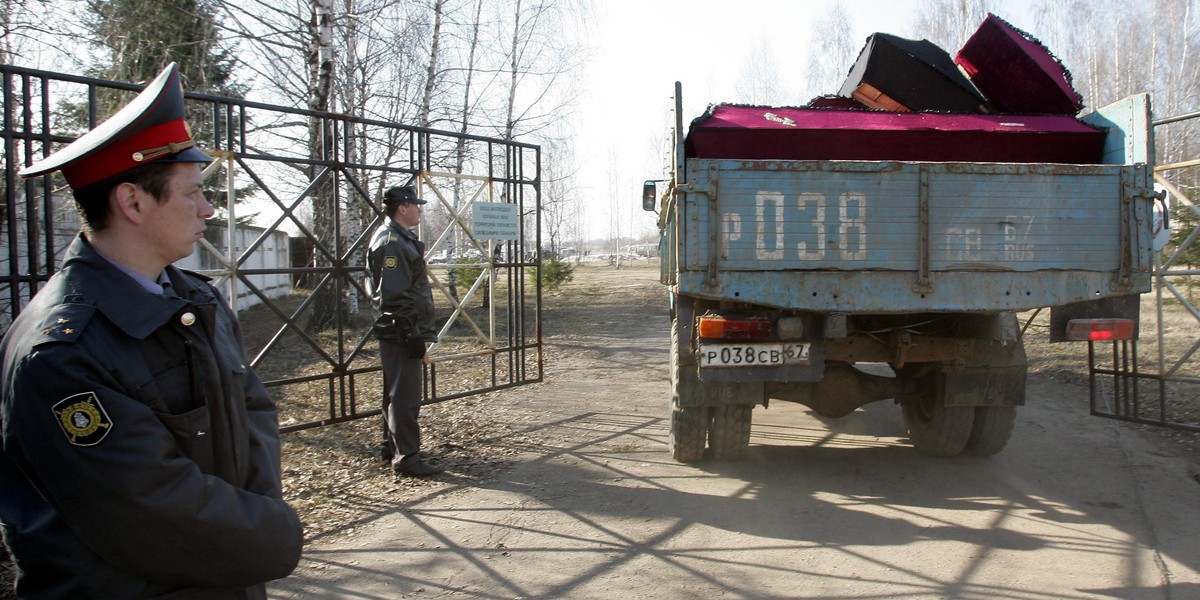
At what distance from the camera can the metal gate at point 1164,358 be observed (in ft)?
18.7

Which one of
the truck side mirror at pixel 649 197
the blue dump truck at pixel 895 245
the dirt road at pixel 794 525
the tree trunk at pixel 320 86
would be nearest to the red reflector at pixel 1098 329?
the blue dump truck at pixel 895 245

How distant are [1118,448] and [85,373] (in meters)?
6.69

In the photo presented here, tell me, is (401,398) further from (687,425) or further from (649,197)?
(649,197)

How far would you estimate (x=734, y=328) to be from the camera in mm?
4566

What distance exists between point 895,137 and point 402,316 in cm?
347

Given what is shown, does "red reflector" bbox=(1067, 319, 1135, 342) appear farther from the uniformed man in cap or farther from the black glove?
the uniformed man in cap

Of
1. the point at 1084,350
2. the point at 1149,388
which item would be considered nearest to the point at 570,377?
the point at 1149,388

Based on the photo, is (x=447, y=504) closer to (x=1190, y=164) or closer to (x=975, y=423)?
(x=975, y=423)

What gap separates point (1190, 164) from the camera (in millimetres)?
5469

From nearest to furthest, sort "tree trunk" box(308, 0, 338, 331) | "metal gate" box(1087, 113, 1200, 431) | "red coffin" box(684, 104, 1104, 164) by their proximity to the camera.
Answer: "red coffin" box(684, 104, 1104, 164) < "metal gate" box(1087, 113, 1200, 431) < "tree trunk" box(308, 0, 338, 331)

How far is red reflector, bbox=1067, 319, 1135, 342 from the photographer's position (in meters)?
4.59

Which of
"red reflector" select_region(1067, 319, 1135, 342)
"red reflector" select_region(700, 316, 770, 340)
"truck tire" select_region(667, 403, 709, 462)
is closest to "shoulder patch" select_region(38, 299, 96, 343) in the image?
A: "red reflector" select_region(700, 316, 770, 340)

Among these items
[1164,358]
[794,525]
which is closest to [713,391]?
[794,525]

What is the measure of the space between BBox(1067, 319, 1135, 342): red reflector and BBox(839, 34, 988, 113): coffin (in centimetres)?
181
